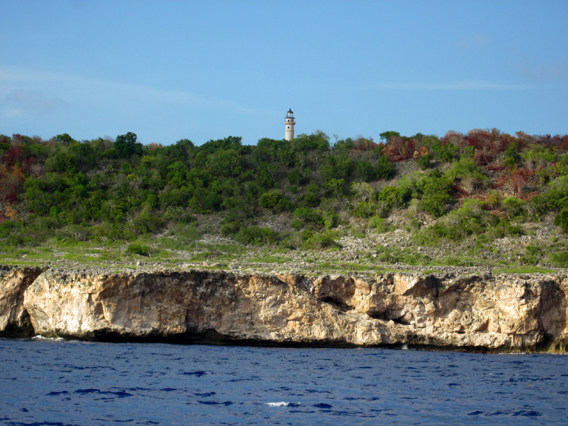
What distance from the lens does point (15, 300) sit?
2989 cm

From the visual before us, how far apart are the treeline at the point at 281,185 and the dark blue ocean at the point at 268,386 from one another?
2012 centimetres

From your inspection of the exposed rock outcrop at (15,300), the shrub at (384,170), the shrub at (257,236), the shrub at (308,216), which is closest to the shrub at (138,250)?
the shrub at (257,236)

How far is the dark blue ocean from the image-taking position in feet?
53.6

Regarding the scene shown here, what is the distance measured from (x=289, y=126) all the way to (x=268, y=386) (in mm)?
58879

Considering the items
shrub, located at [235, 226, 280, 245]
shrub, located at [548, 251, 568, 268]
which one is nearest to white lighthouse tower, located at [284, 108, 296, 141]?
shrub, located at [235, 226, 280, 245]

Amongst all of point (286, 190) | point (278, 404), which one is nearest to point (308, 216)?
point (286, 190)

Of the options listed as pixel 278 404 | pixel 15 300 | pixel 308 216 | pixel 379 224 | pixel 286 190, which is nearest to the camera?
pixel 278 404

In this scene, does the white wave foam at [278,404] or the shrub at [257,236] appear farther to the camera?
the shrub at [257,236]

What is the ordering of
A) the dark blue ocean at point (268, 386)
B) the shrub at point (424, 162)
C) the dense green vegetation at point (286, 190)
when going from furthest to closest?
the shrub at point (424, 162) < the dense green vegetation at point (286, 190) < the dark blue ocean at point (268, 386)

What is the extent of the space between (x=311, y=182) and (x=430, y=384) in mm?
40607

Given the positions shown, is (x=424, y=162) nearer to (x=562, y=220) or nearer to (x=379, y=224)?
(x=379, y=224)

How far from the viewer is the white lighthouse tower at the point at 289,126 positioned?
76412 mm

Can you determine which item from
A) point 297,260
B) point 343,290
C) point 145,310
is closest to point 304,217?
point 297,260

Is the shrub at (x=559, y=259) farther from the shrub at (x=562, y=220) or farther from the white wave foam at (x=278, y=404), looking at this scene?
the white wave foam at (x=278, y=404)
